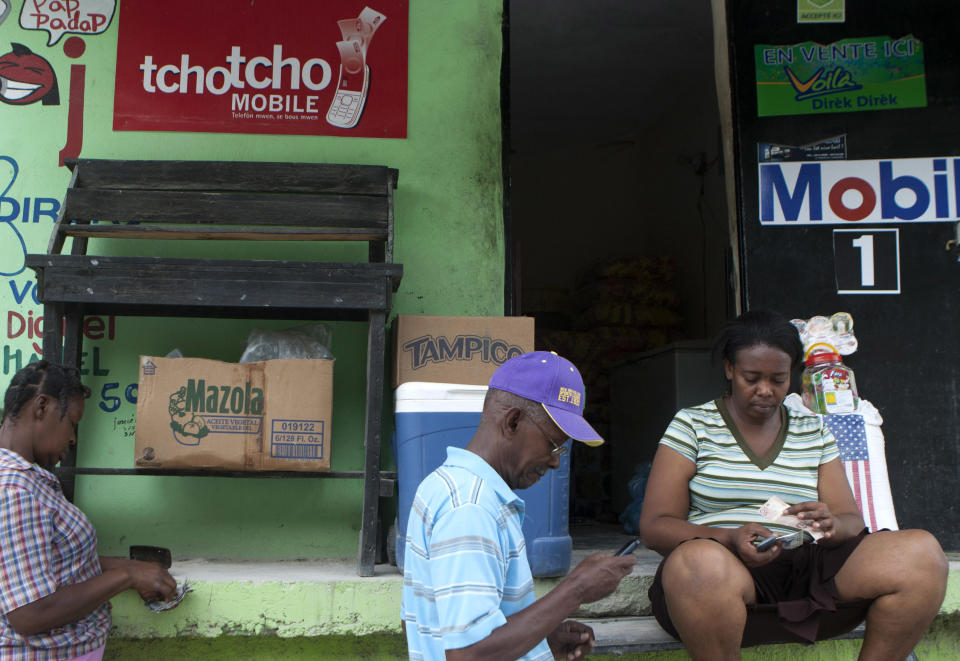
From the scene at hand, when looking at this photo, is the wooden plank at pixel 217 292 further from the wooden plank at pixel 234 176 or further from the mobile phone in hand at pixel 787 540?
the mobile phone in hand at pixel 787 540

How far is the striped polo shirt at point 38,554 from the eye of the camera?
7.41ft

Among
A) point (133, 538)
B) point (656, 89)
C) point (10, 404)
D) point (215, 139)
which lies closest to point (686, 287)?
point (656, 89)

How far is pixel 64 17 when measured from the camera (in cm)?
362

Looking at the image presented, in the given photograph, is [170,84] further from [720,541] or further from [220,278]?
[720,541]

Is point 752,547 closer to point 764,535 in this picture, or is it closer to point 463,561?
point 764,535

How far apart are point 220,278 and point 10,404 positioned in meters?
0.78

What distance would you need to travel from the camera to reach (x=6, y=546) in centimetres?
225

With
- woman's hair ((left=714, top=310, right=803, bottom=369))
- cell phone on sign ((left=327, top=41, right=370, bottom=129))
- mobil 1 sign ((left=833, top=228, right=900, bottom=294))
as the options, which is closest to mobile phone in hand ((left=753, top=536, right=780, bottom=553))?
woman's hair ((left=714, top=310, right=803, bottom=369))

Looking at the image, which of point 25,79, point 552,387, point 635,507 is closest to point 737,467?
point 552,387

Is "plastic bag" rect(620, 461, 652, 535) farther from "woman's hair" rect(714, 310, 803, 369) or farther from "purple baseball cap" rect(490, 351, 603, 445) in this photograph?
"purple baseball cap" rect(490, 351, 603, 445)

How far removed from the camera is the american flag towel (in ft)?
10.6

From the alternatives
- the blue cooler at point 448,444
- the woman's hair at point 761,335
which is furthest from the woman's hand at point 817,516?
the blue cooler at point 448,444

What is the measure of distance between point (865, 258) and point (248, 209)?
2.64 m

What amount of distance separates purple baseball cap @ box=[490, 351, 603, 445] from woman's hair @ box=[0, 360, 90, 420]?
1445 mm
